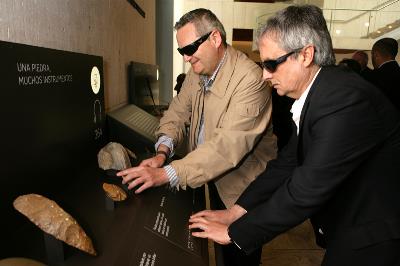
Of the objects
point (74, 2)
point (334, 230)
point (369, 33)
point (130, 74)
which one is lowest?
point (334, 230)

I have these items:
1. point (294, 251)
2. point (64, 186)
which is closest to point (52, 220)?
point (64, 186)

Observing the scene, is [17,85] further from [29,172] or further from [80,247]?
[80,247]

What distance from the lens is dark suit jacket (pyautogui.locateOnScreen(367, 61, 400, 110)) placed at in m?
3.79

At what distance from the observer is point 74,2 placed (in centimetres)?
155

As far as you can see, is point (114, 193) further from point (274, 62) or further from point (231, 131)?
point (274, 62)

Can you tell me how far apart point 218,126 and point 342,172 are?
2.42ft

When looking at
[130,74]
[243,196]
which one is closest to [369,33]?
Result: [130,74]

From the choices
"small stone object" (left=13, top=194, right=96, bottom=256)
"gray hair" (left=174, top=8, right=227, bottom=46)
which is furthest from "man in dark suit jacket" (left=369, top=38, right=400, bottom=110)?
"small stone object" (left=13, top=194, right=96, bottom=256)

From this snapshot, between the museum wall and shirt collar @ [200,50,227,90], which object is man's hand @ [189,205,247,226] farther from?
the museum wall

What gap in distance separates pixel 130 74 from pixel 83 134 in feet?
4.42

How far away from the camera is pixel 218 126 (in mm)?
1645

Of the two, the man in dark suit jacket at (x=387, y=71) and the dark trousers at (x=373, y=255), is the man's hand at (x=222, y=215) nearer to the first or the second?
the dark trousers at (x=373, y=255)

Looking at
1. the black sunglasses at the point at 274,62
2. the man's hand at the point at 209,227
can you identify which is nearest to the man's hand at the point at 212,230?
the man's hand at the point at 209,227

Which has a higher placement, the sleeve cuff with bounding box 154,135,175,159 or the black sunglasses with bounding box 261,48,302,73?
the black sunglasses with bounding box 261,48,302,73
